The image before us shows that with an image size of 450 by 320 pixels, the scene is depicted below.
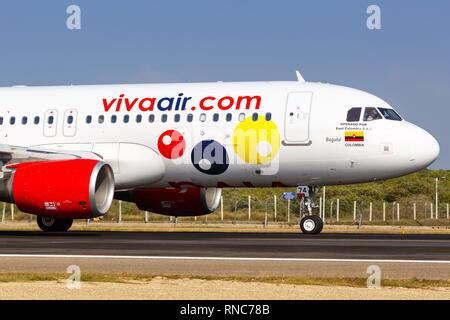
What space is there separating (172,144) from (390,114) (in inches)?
285

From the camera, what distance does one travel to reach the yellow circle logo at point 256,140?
3166 centimetres

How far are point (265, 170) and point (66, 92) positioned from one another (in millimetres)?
8207

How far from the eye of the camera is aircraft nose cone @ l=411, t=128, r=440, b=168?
30.7 m

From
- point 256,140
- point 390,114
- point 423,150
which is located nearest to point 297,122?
point 256,140

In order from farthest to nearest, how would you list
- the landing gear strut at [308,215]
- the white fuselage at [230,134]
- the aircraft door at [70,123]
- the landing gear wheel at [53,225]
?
the landing gear wheel at [53,225] < the aircraft door at [70,123] < the landing gear strut at [308,215] < the white fuselage at [230,134]

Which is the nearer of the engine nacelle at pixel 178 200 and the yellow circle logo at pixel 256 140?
the yellow circle logo at pixel 256 140

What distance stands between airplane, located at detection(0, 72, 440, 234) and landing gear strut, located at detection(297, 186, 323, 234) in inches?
1.7

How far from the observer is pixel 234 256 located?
2092 cm

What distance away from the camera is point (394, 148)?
3089cm

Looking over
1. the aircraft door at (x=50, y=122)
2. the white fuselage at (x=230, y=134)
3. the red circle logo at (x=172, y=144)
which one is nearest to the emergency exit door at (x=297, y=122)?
the white fuselage at (x=230, y=134)

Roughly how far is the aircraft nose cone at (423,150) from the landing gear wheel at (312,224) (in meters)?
3.58
